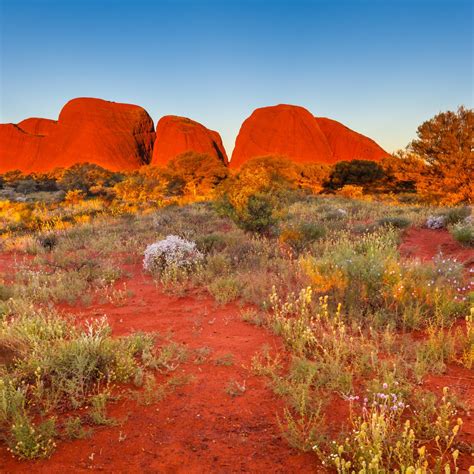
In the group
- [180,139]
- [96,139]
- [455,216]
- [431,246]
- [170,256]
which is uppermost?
[180,139]

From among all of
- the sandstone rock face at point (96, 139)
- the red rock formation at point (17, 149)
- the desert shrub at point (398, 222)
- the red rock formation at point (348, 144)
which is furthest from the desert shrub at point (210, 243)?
the red rock formation at point (17, 149)

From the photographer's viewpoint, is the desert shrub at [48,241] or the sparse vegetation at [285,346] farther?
the desert shrub at [48,241]

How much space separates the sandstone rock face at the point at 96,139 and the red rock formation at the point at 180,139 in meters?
4.25

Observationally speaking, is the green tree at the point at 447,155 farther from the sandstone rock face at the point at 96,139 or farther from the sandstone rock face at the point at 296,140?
the sandstone rock face at the point at 96,139

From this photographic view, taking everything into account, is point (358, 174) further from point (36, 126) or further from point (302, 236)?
point (36, 126)

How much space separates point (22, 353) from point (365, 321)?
369 cm

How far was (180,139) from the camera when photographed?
7019cm

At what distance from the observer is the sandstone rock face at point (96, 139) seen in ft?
235

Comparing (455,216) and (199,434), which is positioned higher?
(455,216)

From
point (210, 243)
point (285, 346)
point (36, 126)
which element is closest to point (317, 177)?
point (210, 243)

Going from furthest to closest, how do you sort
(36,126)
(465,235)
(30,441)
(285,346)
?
(36,126), (465,235), (285,346), (30,441)

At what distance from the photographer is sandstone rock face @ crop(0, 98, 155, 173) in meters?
71.8

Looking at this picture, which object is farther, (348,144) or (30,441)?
(348,144)

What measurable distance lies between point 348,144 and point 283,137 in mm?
14807
